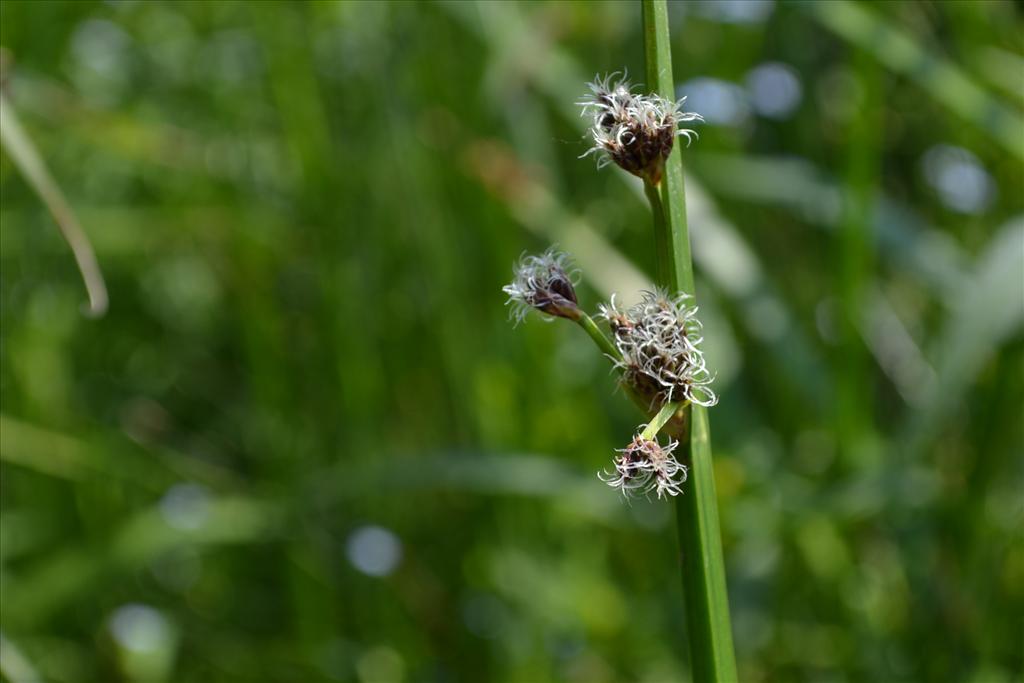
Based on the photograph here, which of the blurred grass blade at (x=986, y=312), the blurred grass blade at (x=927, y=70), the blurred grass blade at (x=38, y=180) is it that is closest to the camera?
the blurred grass blade at (x=38, y=180)

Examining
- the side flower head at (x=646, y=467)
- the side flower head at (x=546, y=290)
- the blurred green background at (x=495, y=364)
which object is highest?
the blurred green background at (x=495, y=364)

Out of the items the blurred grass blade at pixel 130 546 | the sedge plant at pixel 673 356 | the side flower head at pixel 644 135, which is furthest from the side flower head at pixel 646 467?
the blurred grass blade at pixel 130 546

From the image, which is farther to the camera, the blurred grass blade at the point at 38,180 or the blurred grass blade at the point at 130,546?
the blurred grass blade at the point at 130,546

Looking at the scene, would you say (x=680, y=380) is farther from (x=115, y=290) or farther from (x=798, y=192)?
(x=115, y=290)

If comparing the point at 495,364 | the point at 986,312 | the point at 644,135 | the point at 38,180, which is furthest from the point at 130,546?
the point at 644,135

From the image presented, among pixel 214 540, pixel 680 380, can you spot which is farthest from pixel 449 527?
pixel 680 380

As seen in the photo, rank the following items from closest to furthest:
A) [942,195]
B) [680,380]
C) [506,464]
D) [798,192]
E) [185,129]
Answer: [680,380], [506,464], [798,192], [942,195], [185,129]

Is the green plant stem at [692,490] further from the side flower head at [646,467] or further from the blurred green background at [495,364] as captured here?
the blurred green background at [495,364]

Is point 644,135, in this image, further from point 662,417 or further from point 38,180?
point 38,180
